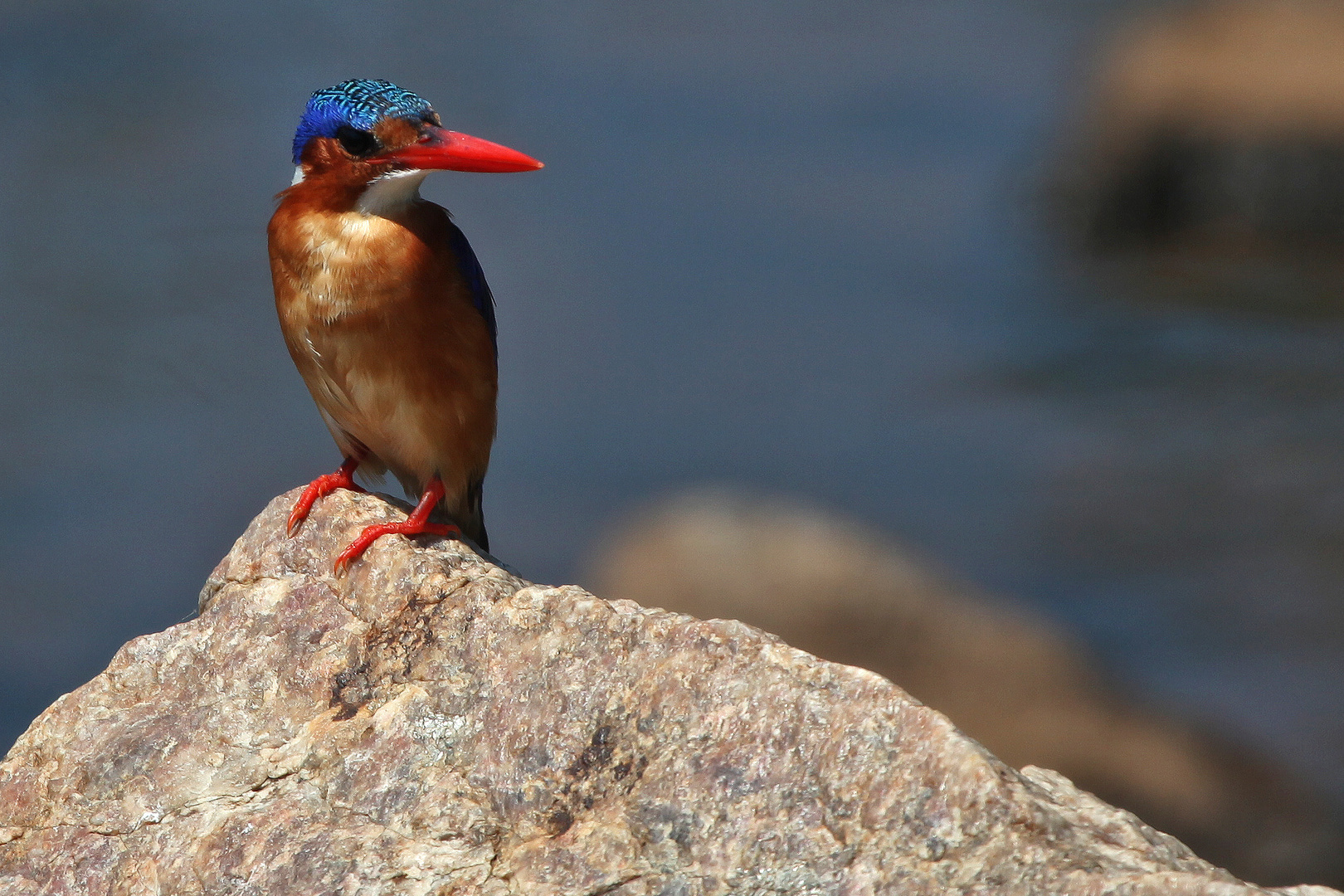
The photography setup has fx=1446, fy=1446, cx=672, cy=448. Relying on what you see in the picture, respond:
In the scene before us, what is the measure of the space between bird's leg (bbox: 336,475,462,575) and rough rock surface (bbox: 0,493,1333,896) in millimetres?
134

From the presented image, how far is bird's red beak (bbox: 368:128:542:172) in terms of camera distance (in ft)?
13.4

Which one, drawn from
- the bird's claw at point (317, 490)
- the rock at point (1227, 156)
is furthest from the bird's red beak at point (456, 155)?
the rock at point (1227, 156)

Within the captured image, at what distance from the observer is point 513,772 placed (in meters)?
3.00

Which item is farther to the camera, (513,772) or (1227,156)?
(1227,156)

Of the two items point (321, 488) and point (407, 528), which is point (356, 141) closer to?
point (321, 488)

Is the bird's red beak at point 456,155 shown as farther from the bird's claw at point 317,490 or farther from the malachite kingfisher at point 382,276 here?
the bird's claw at point 317,490

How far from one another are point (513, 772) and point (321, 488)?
60.9 inches

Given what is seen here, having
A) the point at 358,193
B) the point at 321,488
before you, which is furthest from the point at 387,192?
the point at 321,488

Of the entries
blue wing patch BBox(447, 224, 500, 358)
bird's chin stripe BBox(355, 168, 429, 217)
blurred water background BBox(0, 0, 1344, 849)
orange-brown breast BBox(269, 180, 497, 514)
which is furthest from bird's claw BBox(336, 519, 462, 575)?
blurred water background BBox(0, 0, 1344, 849)

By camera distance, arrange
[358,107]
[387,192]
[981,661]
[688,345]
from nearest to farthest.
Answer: [358,107], [387,192], [981,661], [688,345]

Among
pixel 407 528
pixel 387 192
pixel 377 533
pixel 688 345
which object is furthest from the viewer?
pixel 688 345

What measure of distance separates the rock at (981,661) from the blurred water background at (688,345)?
1694 millimetres

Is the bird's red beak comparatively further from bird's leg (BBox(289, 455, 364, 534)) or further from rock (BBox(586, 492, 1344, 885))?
rock (BBox(586, 492, 1344, 885))

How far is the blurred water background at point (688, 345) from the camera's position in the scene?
45.5ft
